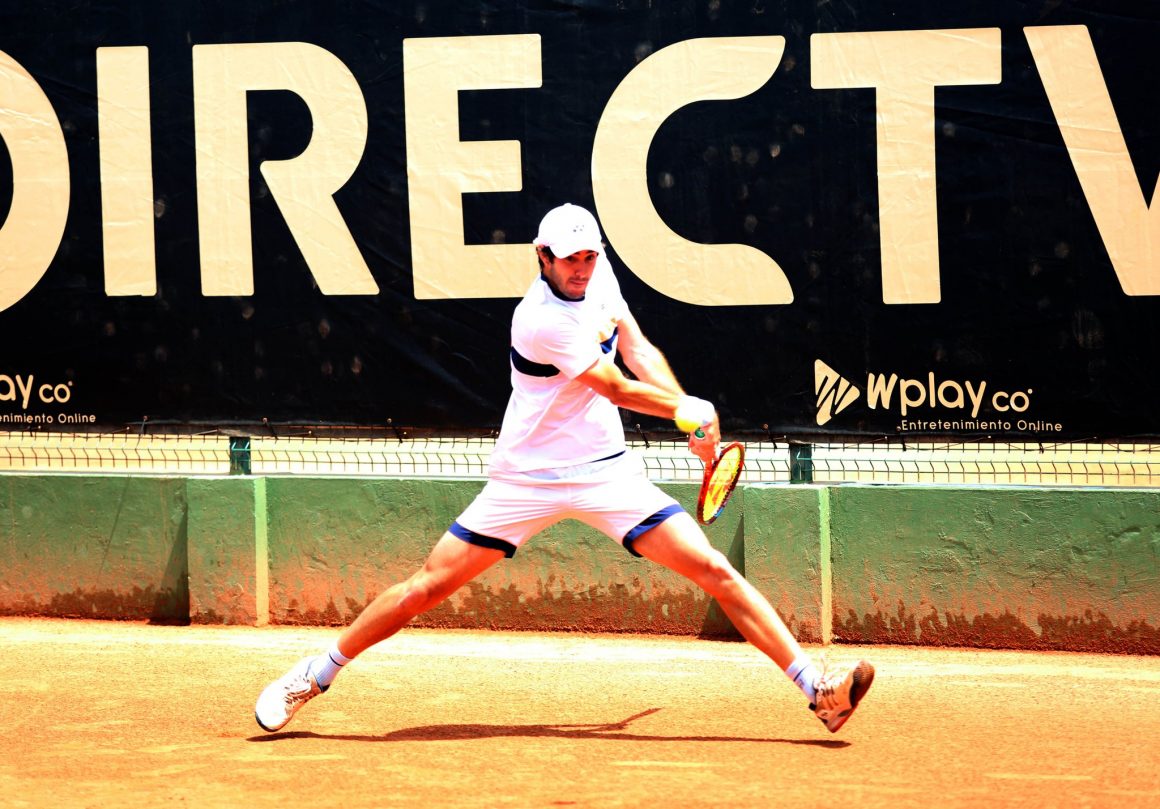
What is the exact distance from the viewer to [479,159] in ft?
24.5

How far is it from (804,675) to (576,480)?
106cm

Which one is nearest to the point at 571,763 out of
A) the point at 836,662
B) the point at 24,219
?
the point at 836,662

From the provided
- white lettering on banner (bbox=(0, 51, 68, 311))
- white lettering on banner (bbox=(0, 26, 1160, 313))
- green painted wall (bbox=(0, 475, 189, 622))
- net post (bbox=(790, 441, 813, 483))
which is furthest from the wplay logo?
white lettering on banner (bbox=(0, 51, 68, 311))

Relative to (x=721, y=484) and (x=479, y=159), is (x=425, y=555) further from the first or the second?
(x=721, y=484)

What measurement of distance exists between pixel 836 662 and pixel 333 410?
2833mm

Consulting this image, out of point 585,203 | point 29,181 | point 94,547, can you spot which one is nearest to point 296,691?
point 94,547

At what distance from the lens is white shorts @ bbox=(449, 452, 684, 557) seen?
539 centimetres

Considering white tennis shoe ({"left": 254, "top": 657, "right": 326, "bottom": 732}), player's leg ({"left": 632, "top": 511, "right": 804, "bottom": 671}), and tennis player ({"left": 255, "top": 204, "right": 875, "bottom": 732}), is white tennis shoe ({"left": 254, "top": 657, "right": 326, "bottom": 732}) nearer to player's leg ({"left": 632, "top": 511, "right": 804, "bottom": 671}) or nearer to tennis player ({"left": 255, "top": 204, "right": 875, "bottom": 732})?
tennis player ({"left": 255, "top": 204, "right": 875, "bottom": 732})

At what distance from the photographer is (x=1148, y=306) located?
690cm

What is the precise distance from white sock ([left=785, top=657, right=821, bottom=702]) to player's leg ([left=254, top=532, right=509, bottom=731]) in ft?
3.71

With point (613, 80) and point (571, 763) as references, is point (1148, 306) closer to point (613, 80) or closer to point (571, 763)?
point (613, 80)

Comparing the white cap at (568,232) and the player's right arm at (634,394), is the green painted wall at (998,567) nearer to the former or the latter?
the player's right arm at (634,394)

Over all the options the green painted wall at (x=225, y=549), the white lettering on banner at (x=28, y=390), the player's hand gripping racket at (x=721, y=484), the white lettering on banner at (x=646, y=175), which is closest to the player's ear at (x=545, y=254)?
the player's hand gripping racket at (x=721, y=484)

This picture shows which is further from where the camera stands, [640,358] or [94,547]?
[94,547]
